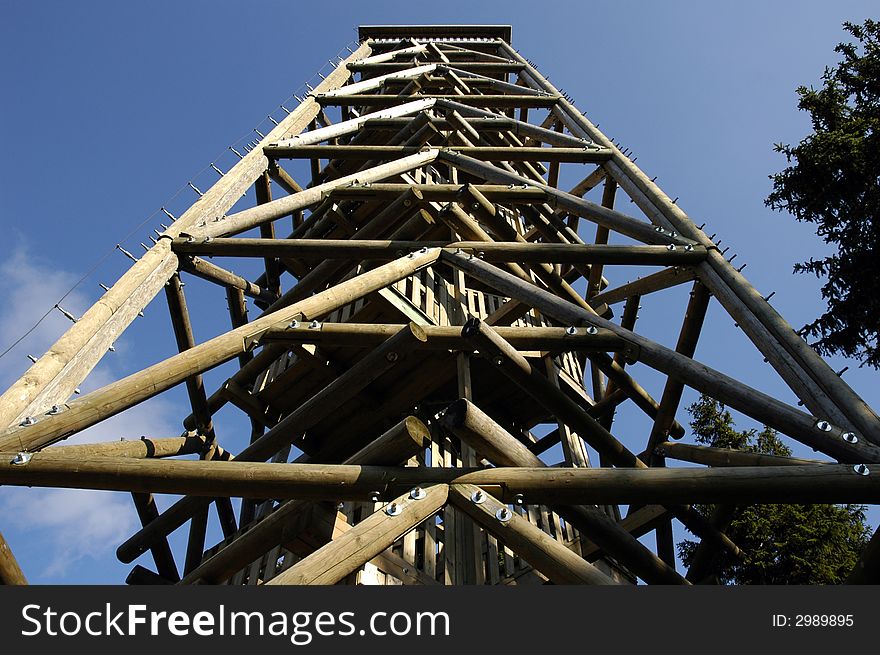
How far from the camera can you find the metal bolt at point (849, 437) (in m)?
3.89

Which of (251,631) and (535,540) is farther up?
(535,540)

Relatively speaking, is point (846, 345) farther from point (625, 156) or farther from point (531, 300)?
point (531, 300)

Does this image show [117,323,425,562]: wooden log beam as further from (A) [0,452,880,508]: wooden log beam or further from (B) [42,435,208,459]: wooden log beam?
(A) [0,452,880,508]: wooden log beam

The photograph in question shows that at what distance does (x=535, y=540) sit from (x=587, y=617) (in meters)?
0.73

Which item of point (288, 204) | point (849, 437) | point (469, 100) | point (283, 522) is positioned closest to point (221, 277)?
point (288, 204)

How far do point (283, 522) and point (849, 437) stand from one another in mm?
3314

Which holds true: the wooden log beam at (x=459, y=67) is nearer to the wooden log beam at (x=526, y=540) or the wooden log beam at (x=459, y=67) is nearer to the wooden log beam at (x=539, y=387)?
the wooden log beam at (x=539, y=387)

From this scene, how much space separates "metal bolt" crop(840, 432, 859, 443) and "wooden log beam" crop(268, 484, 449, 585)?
2.19m

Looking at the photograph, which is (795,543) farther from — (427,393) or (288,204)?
(288,204)

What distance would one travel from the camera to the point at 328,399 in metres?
5.29

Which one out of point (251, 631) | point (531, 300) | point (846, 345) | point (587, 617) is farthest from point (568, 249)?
point (846, 345)

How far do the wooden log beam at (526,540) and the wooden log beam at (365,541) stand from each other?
0.49 ft

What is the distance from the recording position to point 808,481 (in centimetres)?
367

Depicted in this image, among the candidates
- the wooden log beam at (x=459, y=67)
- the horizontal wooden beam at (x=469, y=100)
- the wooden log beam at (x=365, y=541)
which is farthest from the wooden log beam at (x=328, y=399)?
the wooden log beam at (x=459, y=67)
